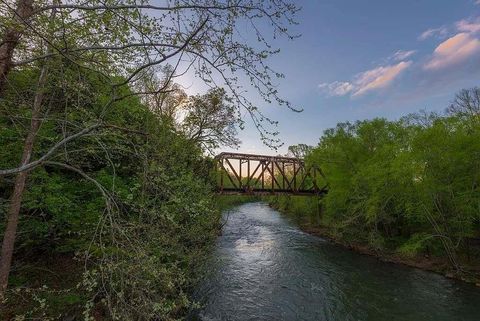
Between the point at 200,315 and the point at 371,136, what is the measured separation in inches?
795

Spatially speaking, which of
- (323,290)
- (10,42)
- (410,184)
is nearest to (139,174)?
(10,42)

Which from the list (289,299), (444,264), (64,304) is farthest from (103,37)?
(444,264)

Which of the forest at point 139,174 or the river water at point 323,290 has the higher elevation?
the forest at point 139,174

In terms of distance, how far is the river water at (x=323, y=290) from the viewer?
1098 cm

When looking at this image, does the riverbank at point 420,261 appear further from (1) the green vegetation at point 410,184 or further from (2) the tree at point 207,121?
(2) the tree at point 207,121

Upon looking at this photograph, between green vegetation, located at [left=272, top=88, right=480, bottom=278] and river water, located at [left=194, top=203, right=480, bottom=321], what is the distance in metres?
2.57

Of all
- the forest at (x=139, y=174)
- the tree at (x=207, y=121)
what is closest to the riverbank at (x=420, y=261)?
the forest at (x=139, y=174)

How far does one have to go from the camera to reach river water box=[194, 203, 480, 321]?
36.0ft

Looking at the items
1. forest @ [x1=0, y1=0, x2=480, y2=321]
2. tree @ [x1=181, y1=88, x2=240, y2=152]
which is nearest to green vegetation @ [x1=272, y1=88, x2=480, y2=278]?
forest @ [x1=0, y1=0, x2=480, y2=321]

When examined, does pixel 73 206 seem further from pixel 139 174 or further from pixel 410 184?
pixel 410 184

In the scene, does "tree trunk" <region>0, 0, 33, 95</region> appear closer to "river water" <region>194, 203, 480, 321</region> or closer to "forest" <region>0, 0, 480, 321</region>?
"forest" <region>0, 0, 480, 321</region>

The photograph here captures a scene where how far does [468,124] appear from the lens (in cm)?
1769

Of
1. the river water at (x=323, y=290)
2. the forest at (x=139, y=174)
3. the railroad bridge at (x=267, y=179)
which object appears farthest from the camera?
the railroad bridge at (x=267, y=179)

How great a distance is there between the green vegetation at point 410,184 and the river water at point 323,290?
2.57 meters
